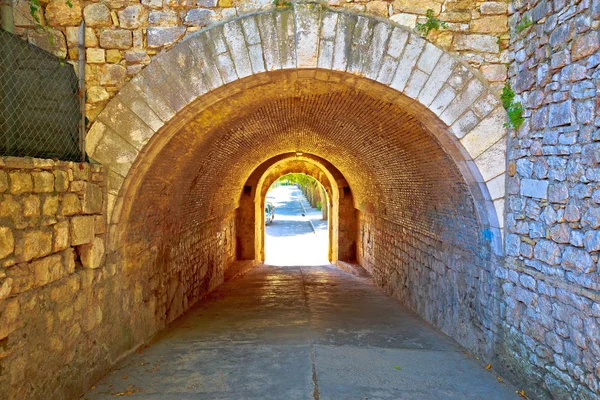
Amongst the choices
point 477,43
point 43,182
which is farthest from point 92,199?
point 477,43

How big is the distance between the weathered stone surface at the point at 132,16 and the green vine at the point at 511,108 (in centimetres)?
366

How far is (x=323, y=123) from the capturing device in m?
7.77

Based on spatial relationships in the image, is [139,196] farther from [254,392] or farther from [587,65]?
[587,65]

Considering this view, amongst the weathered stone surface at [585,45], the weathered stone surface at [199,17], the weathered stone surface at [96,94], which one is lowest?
the weathered stone surface at [96,94]

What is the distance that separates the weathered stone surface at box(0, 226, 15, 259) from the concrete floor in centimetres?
169

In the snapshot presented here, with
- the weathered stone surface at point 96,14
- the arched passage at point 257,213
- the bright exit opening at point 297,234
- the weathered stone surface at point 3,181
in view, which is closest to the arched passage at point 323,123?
the weathered stone surface at point 96,14

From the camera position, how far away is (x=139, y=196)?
5023mm

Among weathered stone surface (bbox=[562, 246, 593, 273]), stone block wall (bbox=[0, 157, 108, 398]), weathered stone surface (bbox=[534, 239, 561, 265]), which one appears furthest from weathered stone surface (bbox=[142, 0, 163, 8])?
weathered stone surface (bbox=[562, 246, 593, 273])

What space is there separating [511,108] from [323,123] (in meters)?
3.75

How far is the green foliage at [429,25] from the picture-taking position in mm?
4516

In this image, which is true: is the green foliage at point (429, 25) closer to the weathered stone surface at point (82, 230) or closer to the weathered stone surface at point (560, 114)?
the weathered stone surface at point (560, 114)

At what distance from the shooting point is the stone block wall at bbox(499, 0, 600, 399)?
11.1ft

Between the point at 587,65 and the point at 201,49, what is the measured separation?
3.35 m

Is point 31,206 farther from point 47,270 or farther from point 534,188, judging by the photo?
point 534,188
